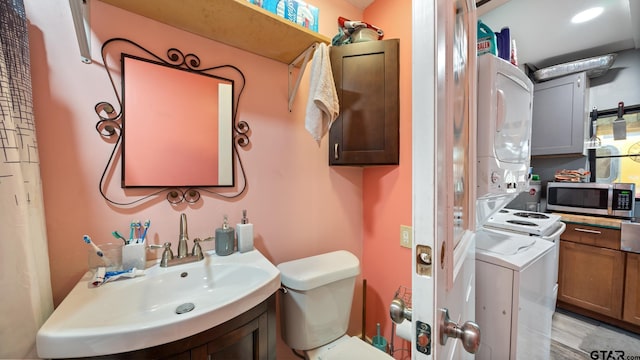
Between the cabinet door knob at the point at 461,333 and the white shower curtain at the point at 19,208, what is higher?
the white shower curtain at the point at 19,208

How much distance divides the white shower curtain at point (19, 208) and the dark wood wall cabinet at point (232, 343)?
9.8 inches

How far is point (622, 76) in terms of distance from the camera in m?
2.32

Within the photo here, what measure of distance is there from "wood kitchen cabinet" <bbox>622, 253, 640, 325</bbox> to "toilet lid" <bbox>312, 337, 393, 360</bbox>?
228 centimetres

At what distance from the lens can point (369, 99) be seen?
4.23 ft

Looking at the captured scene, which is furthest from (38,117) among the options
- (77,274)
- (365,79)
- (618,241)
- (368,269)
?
(618,241)

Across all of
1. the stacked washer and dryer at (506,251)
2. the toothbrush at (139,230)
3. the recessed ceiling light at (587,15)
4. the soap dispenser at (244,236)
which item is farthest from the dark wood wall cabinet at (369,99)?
→ the recessed ceiling light at (587,15)

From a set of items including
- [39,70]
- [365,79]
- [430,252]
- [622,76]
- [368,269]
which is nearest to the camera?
[430,252]

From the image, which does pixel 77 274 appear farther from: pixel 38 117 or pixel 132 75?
pixel 132 75

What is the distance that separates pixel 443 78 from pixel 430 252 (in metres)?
0.35

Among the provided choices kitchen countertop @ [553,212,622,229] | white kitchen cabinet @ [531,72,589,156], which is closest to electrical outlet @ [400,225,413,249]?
kitchen countertop @ [553,212,622,229]

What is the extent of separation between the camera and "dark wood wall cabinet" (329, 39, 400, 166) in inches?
49.7

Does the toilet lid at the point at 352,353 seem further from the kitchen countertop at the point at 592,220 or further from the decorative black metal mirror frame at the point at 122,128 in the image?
the kitchen countertop at the point at 592,220

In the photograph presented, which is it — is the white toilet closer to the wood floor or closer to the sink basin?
the sink basin

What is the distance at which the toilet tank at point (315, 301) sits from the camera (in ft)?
3.55
